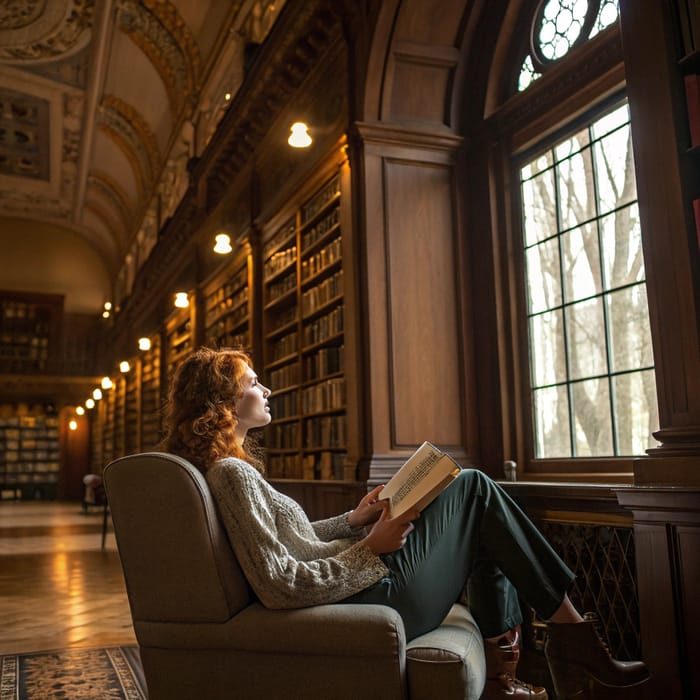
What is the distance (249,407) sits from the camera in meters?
2.31

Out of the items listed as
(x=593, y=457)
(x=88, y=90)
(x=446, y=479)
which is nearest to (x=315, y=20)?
(x=593, y=457)

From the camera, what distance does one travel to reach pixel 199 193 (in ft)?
28.9

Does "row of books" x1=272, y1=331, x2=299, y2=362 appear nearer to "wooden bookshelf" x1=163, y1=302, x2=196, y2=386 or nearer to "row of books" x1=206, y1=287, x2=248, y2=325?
"row of books" x1=206, y1=287, x2=248, y2=325

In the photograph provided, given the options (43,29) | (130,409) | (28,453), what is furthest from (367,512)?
(28,453)

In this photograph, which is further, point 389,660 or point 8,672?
point 8,672

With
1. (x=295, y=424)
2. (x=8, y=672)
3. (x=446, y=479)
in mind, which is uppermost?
(x=295, y=424)

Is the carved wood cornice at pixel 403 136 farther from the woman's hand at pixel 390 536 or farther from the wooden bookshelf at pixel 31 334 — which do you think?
the wooden bookshelf at pixel 31 334

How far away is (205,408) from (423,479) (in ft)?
2.17

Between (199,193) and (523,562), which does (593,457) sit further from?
(199,193)

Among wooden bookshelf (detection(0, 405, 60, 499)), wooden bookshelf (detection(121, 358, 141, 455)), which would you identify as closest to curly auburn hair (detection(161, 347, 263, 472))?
wooden bookshelf (detection(121, 358, 141, 455))

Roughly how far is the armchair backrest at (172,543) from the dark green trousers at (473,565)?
35cm

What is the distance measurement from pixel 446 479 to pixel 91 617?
3439mm

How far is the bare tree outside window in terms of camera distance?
359 centimetres

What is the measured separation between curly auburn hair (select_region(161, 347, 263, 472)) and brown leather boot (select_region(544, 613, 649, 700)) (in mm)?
1015
